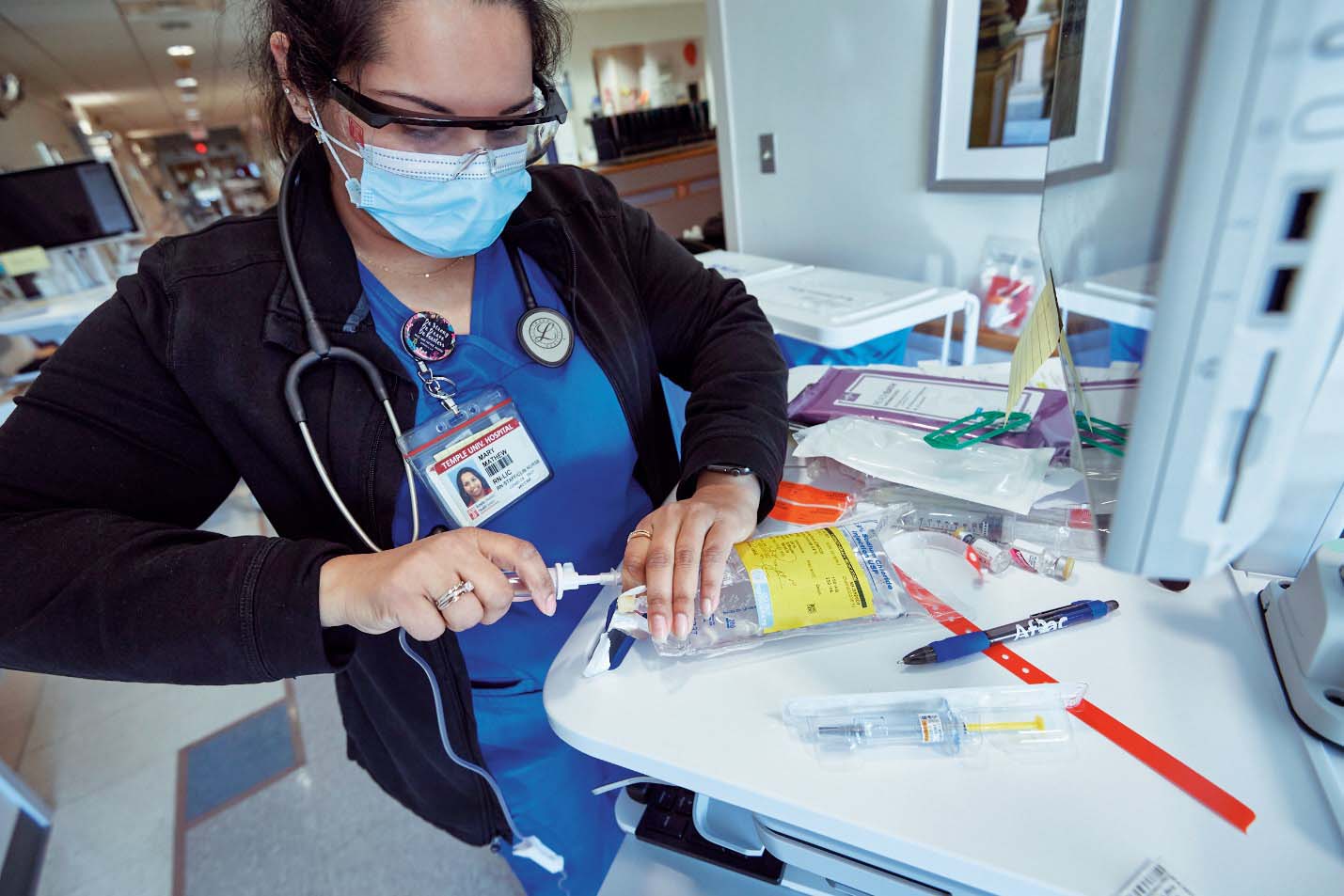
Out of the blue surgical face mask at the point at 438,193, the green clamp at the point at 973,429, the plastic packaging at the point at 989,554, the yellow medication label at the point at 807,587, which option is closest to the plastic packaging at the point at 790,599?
the yellow medication label at the point at 807,587

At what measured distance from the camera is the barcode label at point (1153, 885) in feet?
1.17

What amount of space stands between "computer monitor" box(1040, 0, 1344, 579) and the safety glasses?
590 millimetres

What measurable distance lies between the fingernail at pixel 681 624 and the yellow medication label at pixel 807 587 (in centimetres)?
6

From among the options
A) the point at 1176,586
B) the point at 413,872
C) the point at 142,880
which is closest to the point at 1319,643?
the point at 1176,586

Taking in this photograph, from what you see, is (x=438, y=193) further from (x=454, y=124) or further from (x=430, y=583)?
(x=430, y=583)

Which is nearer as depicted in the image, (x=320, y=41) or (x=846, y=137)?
(x=320, y=41)

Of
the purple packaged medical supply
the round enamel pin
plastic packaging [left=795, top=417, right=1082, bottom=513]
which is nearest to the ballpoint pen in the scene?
plastic packaging [left=795, top=417, right=1082, bottom=513]

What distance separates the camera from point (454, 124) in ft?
2.26

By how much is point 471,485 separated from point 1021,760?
563 mm

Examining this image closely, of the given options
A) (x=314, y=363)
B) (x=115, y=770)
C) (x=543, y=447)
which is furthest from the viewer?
(x=115, y=770)

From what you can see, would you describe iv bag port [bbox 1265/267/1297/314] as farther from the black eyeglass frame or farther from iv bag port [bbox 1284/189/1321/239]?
the black eyeglass frame

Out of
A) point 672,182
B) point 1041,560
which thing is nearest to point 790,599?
point 1041,560

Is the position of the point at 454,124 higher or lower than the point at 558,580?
higher

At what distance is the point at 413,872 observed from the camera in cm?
133
